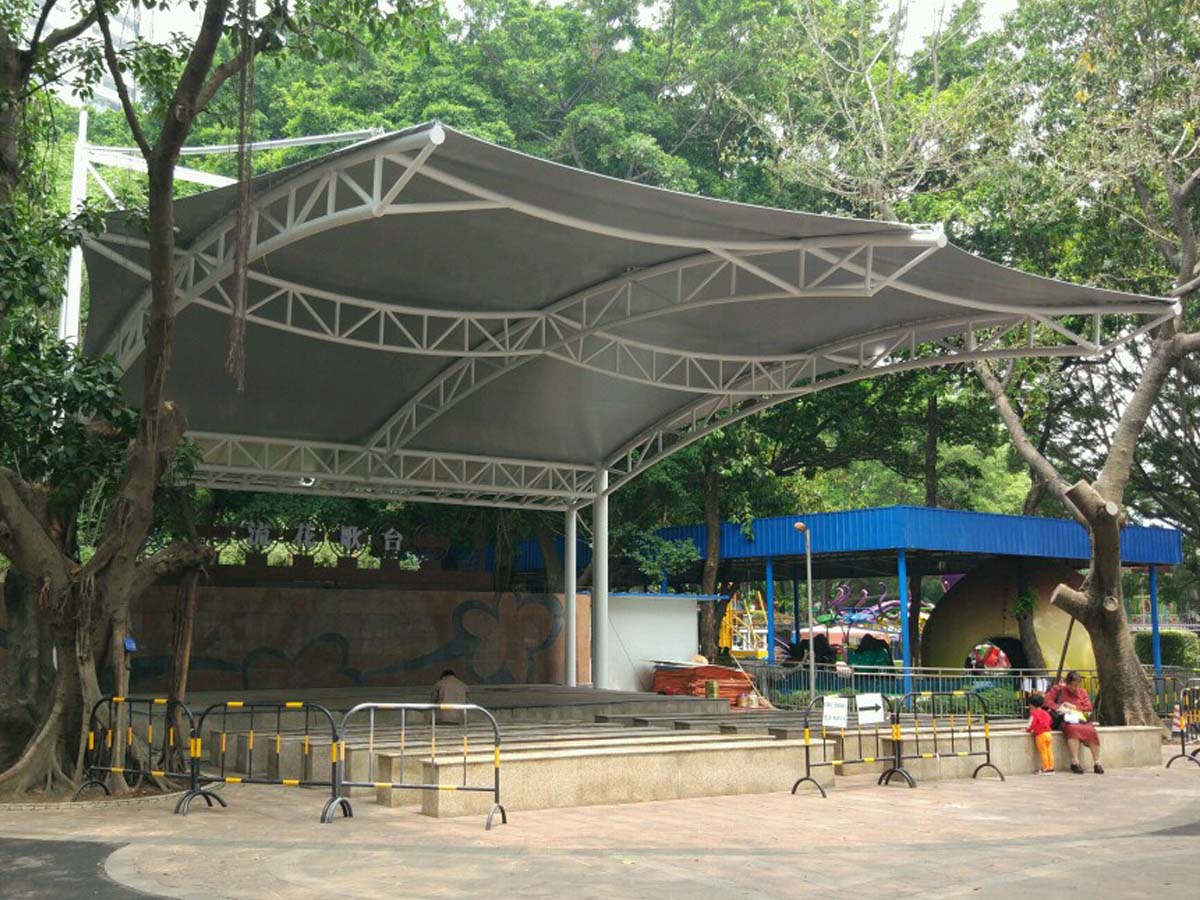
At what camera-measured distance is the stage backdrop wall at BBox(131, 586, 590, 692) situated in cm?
2523

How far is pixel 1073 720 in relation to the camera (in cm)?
1797

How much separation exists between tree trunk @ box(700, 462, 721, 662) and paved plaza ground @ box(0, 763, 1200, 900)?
760 inches

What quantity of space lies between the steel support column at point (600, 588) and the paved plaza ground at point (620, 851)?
13.7 m

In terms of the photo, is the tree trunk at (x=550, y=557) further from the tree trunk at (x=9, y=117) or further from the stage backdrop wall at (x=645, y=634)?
the tree trunk at (x=9, y=117)

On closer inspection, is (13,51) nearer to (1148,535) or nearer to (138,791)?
(138,791)

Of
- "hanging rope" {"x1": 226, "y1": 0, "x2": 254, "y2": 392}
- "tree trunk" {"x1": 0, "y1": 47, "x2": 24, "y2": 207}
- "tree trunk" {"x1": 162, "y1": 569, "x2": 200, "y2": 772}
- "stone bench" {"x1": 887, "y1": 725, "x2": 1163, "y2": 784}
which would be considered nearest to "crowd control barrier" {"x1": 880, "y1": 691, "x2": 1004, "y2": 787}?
"stone bench" {"x1": 887, "y1": 725, "x2": 1163, "y2": 784}

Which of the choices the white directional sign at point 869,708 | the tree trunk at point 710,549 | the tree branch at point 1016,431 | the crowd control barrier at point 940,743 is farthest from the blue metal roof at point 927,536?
the white directional sign at point 869,708

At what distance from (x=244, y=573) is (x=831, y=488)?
3274 cm

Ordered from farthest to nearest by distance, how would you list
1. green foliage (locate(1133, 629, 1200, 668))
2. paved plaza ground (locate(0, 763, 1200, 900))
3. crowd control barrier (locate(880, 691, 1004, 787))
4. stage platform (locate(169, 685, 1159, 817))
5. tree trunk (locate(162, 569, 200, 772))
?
green foliage (locate(1133, 629, 1200, 668)) < crowd control barrier (locate(880, 691, 1004, 787)) < tree trunk (locate(162, 569, 200, 772)) < stage platform (locate(169, 685, 1159, 817)) < paved plaza ground (locate(0, 763, 1200, 900))

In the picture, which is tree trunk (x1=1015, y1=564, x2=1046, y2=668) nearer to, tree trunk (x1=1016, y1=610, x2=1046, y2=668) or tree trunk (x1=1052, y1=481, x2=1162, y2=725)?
tree trunk (x1=1016, y1=610, x2=1046, y2=668)

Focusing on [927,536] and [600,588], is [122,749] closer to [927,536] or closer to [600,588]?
[600,588]

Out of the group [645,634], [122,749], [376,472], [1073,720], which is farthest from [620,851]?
[645,634]

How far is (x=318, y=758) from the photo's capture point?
46.3ft

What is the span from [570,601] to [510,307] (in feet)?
34.8
